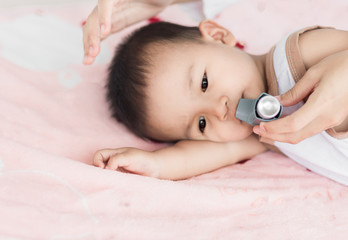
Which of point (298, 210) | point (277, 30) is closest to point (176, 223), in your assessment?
point (298, 210)

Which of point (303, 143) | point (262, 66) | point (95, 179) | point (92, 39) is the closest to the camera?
point (95, 179)

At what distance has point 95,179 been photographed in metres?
0.93

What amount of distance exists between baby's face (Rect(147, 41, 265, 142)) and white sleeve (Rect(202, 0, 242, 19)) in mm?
436

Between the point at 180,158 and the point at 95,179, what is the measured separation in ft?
1.09

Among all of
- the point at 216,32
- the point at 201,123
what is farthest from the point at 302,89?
the point at 216,32

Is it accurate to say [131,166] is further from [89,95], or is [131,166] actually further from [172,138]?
[89,95]

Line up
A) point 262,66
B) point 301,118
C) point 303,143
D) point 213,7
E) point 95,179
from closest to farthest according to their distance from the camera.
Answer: point 301,118 → point 95,179 → point 303,143 → point 262,66 → point 213,7

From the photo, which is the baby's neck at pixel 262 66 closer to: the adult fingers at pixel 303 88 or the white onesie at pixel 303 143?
the white onesie at pixel 303 143

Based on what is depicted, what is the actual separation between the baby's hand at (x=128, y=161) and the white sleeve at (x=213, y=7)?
71 cm

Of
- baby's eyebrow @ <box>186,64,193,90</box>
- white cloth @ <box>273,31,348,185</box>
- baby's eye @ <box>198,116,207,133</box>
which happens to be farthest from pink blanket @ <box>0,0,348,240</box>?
baby's eyebrow @ <box>186,64,193,90</box>

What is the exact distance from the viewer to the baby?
1.09 meters

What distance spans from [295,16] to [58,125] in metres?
0.95

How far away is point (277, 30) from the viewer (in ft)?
4.85

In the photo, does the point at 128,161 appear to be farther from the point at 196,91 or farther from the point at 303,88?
the point at 303,88
